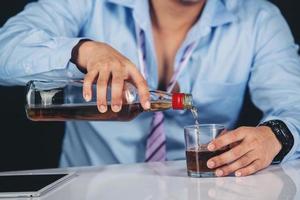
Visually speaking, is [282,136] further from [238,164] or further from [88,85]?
[88,85]

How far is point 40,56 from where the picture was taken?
1.38m

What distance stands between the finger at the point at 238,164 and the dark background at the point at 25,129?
3.25 feet

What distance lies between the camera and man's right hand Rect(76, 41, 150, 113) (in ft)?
3.48

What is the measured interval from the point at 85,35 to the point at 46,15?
0.22 m

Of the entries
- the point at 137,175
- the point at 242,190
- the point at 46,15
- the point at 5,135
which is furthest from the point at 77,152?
the point at 242,190

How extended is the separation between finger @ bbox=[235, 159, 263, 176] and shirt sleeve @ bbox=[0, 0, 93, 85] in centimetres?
51

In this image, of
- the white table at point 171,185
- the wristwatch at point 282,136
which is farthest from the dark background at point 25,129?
the white table at point 171,185

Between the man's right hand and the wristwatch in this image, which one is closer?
the man's right hand

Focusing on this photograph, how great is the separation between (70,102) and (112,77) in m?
0.15

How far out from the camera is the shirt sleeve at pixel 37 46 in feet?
4.43

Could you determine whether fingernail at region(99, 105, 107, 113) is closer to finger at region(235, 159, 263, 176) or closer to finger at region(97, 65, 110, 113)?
finger at region(97, 65, 110, 113)

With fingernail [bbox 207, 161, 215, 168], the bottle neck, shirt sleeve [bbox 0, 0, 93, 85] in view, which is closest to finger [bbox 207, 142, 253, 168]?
fingernail [bbox 207, 161, 215, 168]

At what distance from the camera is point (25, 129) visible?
2061 mm

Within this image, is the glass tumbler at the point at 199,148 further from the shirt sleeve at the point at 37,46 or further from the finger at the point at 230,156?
the shirt sleeve at the point at 37,46
